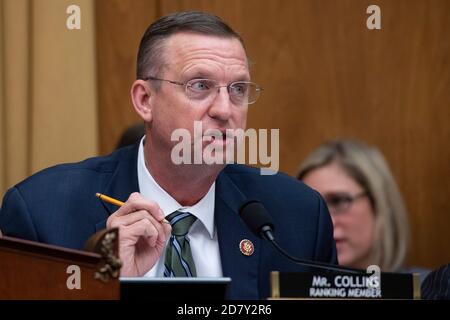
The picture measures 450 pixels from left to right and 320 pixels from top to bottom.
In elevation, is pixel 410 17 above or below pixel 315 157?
above

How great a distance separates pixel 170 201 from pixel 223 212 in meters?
0.16

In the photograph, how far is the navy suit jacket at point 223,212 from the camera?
8.39 ft

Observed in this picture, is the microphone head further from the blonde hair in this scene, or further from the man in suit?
the blonde hair

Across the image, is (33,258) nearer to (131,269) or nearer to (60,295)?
(60,295)

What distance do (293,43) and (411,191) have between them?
0.88 metres

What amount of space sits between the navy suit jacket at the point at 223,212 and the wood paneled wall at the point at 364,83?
133 cm

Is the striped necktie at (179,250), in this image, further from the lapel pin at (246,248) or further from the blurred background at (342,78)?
the blurred background at (342,78)

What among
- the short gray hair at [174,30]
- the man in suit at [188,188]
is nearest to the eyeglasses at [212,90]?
the man in suit at [188,188]

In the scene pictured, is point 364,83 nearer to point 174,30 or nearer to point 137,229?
point 174,30

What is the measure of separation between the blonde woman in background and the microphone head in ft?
4.69

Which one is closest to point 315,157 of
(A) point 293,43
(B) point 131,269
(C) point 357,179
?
(C) point 357,179

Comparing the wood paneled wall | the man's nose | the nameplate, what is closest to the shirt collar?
the man's nose

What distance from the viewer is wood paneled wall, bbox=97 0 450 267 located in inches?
165
